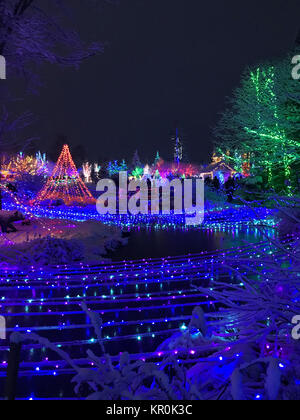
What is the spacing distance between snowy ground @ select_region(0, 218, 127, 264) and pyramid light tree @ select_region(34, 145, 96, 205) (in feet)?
24.5

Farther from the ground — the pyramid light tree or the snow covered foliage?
the pyramid light tree

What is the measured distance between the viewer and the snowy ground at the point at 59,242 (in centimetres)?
764

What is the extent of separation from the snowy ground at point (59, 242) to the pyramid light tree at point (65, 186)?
747cm

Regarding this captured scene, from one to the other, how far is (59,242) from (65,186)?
45.7ft

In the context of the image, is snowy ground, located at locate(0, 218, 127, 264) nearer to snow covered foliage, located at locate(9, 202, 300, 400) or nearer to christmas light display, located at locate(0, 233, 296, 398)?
christmas light display, located at locate(0, 233, 296, 398)

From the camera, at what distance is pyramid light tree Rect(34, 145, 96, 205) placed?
18.7m

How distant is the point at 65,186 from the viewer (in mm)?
21469

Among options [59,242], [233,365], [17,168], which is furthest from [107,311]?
[17,168]

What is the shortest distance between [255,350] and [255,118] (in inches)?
539

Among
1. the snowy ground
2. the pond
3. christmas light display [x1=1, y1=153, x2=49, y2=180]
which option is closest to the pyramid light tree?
christmas light display [x1=1, y1=153, x2=49, y2=180]

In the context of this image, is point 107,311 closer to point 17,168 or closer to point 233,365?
point 233,365

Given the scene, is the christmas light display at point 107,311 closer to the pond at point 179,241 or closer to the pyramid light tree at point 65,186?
the pond at point 179,241
